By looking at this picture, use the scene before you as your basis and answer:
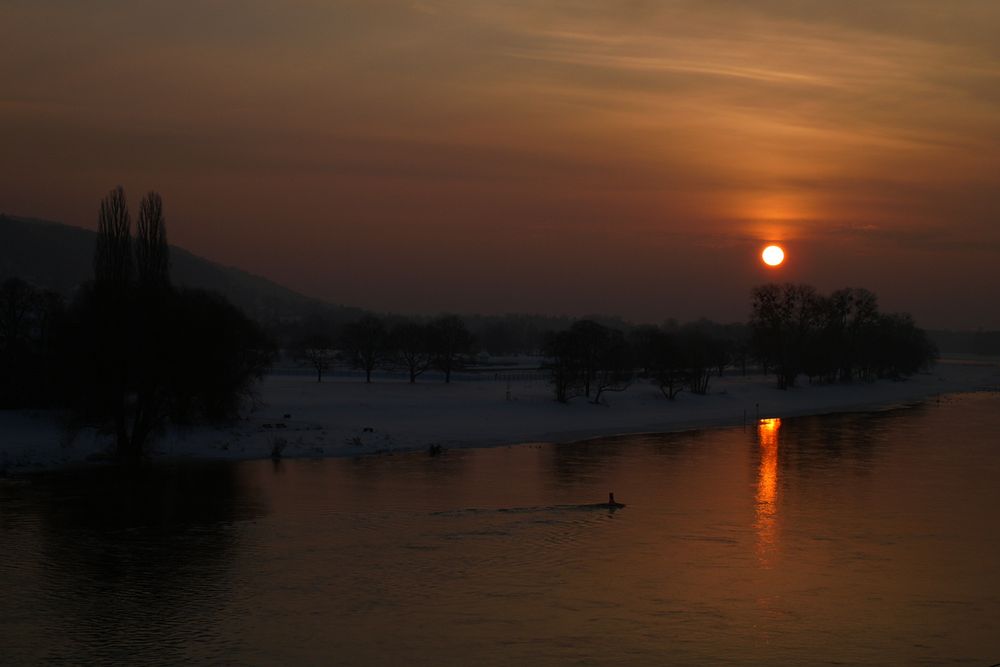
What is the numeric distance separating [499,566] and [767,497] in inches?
564

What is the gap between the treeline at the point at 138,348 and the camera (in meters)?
42.1

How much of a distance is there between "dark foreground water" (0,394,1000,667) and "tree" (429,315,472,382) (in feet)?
190

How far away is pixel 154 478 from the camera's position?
128 feet

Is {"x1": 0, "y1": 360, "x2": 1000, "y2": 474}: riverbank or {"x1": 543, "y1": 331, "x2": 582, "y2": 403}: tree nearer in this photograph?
{"x1": 0, "y1": 360, "x2": 1000, "y2": 474}: riverbank

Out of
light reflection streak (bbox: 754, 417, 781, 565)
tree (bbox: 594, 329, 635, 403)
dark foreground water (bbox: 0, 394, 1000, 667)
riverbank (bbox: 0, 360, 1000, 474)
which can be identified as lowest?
dark foreground water (bbox: 0, 394, 1000, 667)

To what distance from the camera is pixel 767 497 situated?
1391 inches

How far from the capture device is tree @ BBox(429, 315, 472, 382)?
100312 millimetres

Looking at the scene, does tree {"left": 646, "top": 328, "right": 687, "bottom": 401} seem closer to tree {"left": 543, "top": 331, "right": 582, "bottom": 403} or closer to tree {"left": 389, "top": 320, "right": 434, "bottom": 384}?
tree {"left": 543, "top": 331, "right": 582, "bottom": 403}

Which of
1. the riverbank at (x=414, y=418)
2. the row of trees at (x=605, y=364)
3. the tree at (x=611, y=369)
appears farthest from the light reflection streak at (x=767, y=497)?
the tree at (x=611, y=369)

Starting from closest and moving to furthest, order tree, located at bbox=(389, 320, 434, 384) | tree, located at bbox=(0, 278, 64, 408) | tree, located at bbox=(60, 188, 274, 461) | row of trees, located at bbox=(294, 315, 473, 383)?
tree, located at bbox=(60, 188, 274, 461) < tree, located at bbox=(0, 278, 64, 408) < row of trees, located at bbox=(294, 315, 473, 383) < tree, located at bbox=(389, 320, 434, 384)

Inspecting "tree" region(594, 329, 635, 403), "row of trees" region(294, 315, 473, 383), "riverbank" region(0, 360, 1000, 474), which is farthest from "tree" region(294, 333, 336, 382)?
"tree" region(594, 329, 635, 403)

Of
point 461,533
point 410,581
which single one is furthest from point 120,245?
point 410,581

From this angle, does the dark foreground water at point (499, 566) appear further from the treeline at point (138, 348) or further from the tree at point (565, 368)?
the tree at point (565, 368)

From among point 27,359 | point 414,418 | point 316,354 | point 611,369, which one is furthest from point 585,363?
point 316,354
